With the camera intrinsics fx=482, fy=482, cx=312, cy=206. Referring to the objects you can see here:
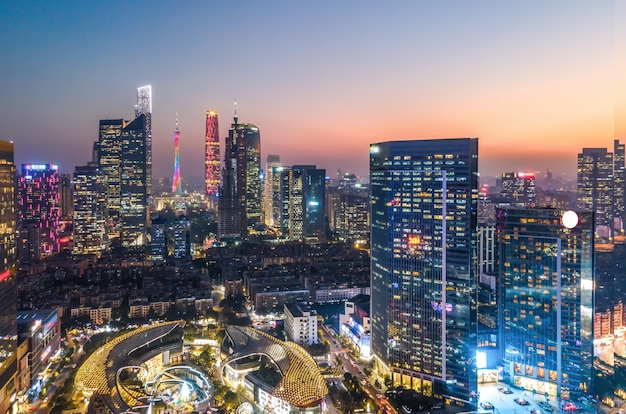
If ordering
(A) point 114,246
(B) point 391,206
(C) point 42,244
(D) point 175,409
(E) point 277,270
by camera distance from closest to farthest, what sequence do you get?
(D) point 175,409, (B) point 391,206, (E) point 277,270, (C) point 42,244, (A) point 114,246

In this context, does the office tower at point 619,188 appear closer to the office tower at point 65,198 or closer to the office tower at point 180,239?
the office tower at point 180,239

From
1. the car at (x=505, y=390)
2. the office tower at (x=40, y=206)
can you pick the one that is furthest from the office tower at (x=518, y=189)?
the office tower at (x=40, y=206)

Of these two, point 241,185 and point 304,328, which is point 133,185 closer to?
point 241,185

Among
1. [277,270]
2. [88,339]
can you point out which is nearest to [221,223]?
[277,270]

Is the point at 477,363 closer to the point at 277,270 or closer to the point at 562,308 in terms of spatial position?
the point at 562,308

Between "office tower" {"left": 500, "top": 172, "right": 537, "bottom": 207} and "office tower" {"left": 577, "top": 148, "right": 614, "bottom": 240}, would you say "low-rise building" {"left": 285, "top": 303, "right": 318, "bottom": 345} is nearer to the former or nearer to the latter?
"office tower" {"left": 577, "top": 148, "right": 614, "bottom": 240}

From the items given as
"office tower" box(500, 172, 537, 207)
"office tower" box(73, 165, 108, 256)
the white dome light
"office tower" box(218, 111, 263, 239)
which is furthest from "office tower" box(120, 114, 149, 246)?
the white dome light

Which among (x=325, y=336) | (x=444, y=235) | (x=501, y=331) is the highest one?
(x=444, y=235)

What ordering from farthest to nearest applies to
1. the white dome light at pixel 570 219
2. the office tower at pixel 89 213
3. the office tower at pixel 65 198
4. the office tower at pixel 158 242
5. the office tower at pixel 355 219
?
the office tower at pixel 65 198
the office tower at pixel 355 219
the office tower at pixel 89 213
the office tower at pixel 158 242
the white dome light at pixel 570 219
